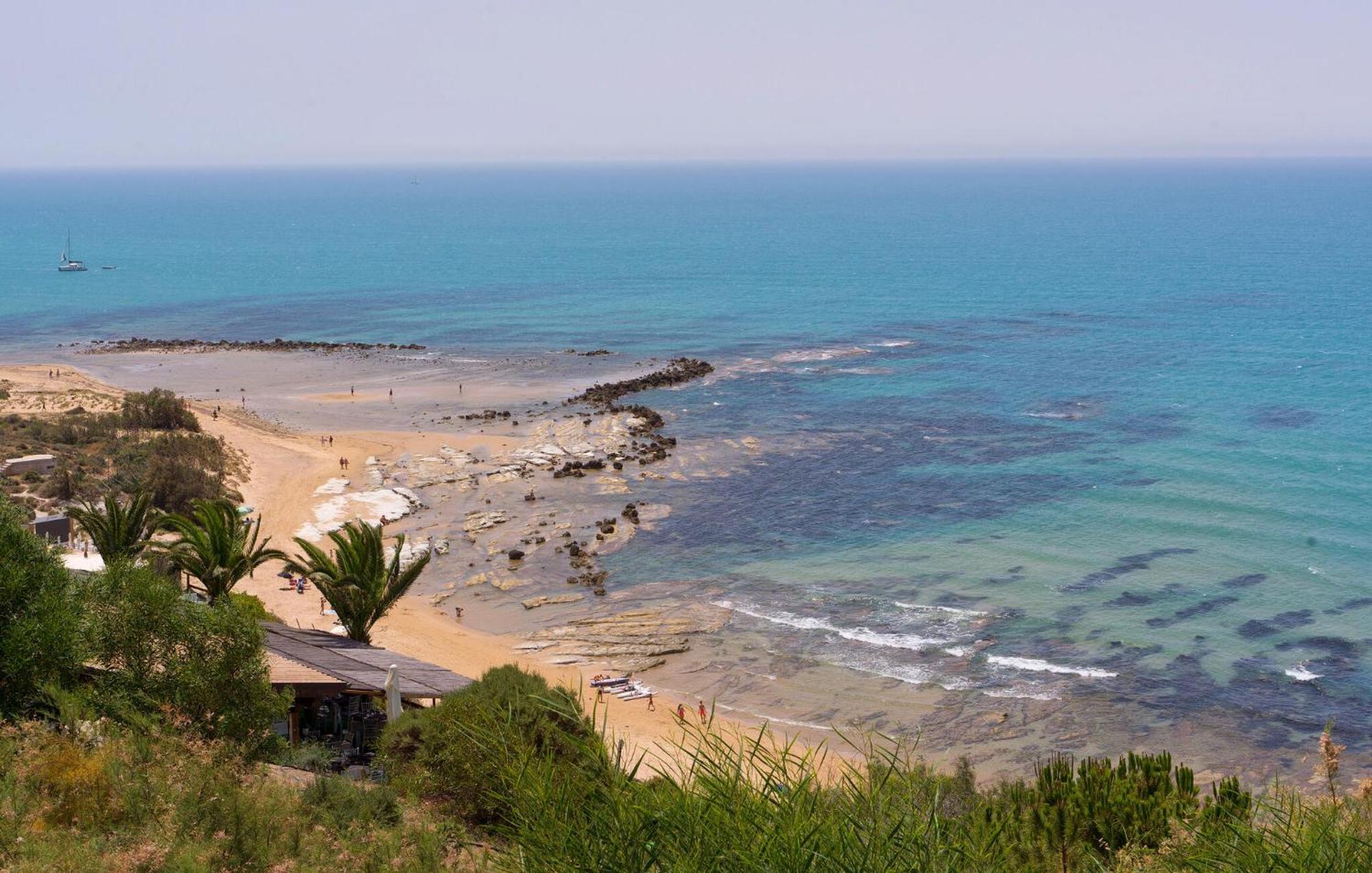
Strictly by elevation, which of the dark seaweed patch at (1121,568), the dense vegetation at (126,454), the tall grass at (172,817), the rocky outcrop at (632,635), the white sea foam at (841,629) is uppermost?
the tall grass at (172,817)

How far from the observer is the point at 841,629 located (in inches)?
1341

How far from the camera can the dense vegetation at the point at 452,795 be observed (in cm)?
827

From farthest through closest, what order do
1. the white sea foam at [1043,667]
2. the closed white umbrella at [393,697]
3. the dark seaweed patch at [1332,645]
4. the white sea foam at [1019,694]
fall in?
the dark seaweed patch at [1332,645] < the white sea foam at [1043,667] < the white sea foam at [1019,694] < the closed white umbrella at [393,697]

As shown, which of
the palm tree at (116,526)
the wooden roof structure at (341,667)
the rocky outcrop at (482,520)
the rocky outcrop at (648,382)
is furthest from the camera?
the rocky outcrop at (648,382)

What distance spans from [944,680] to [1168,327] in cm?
6377

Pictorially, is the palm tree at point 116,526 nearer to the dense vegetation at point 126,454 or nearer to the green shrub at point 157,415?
the dense vegetation at point 126,454

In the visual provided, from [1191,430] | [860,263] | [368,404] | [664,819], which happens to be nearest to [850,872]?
[664,819]

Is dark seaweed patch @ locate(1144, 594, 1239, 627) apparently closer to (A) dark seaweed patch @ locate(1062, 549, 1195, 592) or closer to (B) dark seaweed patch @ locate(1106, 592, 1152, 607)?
(B) dark seaweed patch @ locate(1106, 592, 1152, 607)

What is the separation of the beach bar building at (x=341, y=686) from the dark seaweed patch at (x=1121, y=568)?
21.5 meters

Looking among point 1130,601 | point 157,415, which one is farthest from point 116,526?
point 1130,601

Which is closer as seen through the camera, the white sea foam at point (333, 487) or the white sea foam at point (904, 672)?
the white sea foam at point (904, 672)

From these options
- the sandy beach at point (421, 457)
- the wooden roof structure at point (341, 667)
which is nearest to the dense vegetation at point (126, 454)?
the sandy beach at point (421, 457)

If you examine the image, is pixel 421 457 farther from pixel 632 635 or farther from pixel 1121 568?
pixel 1121 568

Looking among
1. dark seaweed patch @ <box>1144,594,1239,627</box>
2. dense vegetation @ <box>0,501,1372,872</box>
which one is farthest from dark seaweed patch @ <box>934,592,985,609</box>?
dense vegetation @ <box>0,501,1372,872</box>
